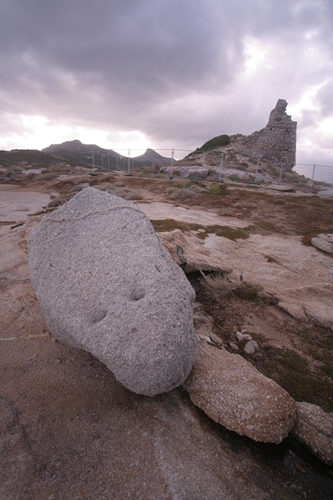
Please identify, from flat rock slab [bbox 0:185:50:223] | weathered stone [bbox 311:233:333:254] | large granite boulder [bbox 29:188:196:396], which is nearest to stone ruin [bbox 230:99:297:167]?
flat rock slab [bbox 0:185:50:223]

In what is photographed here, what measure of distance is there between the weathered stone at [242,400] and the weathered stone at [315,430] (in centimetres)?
11

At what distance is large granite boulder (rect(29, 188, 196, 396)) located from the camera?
8.11 feet

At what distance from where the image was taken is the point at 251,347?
387cm

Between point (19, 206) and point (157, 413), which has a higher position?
point (19, 206)

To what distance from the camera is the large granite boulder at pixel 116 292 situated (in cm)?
247

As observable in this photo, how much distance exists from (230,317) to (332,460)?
226 cm

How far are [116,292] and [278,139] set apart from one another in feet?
110

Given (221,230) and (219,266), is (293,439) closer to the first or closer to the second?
(219,266)

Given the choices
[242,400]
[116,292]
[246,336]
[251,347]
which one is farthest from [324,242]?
[116,292]

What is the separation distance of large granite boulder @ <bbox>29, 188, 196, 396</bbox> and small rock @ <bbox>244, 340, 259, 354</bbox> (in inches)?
51.5

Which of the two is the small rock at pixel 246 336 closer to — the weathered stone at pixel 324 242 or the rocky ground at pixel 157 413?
the rocky ground at pixel 157 413

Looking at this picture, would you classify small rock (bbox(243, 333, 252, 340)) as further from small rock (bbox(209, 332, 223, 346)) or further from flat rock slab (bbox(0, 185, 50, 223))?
flat rock slab (bbox(0, 185, 50, 223))

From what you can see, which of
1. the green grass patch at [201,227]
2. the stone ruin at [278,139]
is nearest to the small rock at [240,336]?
the green grass patch at [201,227]

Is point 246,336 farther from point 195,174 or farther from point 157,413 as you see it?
point 195,174
